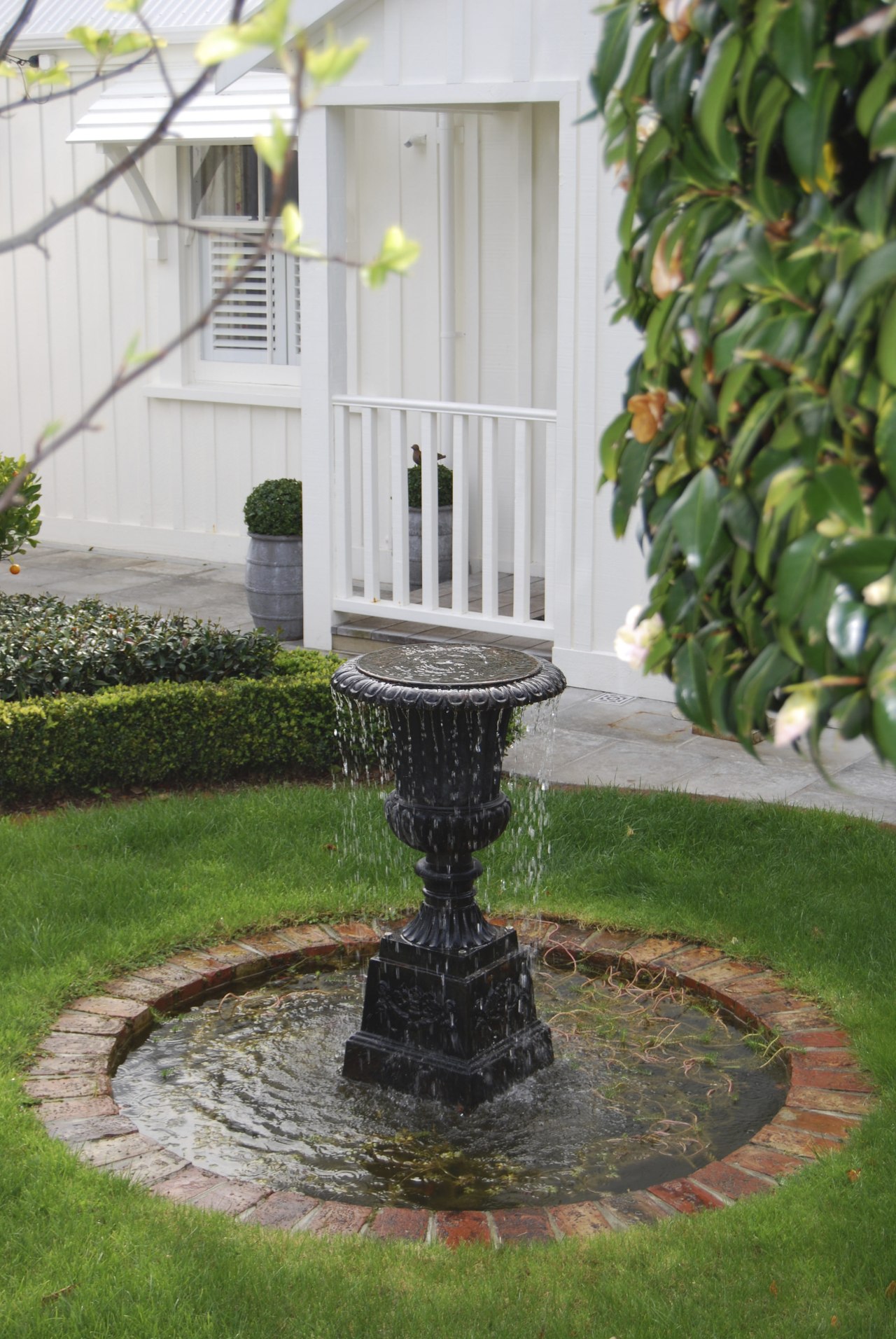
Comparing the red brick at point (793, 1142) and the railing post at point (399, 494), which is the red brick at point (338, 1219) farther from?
the railing post at point (399, 494)

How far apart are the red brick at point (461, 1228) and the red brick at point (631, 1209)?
11.2 inches

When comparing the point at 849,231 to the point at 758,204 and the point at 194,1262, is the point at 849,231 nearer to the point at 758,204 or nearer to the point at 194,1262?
the point at 758,204

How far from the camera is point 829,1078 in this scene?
4094mm

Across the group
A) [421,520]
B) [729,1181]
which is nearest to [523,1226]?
[729,1181]

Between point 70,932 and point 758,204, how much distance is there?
3.98 meters

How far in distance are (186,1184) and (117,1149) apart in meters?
0.24

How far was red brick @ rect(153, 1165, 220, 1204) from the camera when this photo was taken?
356 cm

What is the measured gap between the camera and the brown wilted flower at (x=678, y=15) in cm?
148

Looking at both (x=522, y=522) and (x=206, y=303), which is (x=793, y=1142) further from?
(x=206, y=303)

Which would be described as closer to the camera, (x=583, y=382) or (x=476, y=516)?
(x=583, y=382)

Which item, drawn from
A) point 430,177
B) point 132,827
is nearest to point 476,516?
point 430,177

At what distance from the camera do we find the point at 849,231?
135 centimetres

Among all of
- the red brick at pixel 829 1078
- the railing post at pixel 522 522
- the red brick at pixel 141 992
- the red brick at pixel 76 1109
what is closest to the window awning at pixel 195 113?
the railing post at pixel 522 522

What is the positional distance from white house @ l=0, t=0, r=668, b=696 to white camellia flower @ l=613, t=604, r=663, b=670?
5864 millimetres
